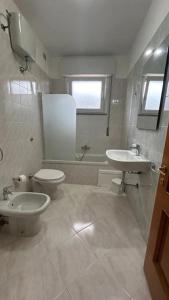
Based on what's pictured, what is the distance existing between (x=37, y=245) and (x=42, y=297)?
47cm

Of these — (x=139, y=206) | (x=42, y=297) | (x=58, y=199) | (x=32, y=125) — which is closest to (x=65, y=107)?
(x=32, y=125)

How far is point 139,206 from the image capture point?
1.80 metres

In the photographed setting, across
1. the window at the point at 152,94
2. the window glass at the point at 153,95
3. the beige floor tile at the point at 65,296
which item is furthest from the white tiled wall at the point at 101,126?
the beige floor tile at the point at 65,296

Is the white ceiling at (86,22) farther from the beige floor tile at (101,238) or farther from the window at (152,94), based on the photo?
the beige floor tile at (101,238)

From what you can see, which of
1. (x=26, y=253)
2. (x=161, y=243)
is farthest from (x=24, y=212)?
(x=161, y=243)

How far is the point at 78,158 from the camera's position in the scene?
3.18 meters


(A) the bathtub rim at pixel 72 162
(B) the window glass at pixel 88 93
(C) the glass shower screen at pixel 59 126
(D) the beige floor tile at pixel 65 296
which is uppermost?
(B) the window glass at pixel 88 93

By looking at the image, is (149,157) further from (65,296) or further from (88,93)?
(88,93)

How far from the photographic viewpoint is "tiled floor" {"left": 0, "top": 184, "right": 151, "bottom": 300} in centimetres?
108

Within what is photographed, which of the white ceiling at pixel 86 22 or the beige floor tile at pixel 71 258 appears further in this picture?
the white ceiling at pixel 86 22

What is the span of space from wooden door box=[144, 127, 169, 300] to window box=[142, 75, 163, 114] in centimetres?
68

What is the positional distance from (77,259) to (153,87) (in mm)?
1855

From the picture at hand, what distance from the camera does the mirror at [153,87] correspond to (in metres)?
1.34

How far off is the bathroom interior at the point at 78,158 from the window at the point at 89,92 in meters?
0.02
